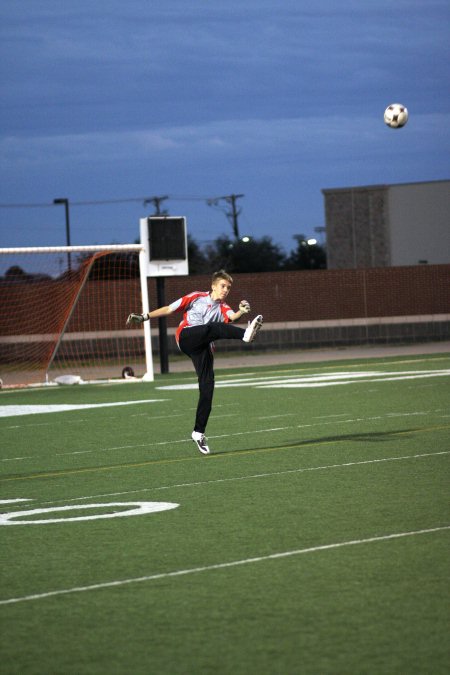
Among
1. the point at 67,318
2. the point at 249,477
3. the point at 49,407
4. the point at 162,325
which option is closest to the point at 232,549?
the point at 249,477

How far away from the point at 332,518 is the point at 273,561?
1.42 metres

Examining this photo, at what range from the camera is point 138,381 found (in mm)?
27141

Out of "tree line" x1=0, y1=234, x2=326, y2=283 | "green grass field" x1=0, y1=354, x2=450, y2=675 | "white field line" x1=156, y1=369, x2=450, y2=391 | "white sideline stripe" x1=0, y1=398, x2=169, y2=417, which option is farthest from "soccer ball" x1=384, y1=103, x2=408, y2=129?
"tree line" x1=0, y1=234, x2=326, y2=283

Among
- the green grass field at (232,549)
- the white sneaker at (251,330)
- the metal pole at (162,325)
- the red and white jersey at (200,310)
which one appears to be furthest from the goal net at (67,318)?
the white sneaker at (251,330)

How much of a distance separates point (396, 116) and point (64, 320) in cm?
836

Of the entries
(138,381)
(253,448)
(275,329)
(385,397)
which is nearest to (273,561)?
(253,448)

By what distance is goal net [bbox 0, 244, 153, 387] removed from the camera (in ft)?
90.7

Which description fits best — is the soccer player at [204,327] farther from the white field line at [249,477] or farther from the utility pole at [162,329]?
the utility pole at [162,329]

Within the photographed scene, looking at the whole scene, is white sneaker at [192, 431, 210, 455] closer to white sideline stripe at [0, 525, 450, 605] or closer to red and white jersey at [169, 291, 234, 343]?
red and white jersey at [169, 291, 234, 343]

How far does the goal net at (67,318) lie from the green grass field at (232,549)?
1185 centimetres

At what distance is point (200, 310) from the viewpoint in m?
12.9

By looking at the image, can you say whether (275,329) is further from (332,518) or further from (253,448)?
(332,518)

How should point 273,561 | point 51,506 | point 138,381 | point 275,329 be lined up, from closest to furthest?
point 273,561, point 51,506, point 138,381, point 275,329

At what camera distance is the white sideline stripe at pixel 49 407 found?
2006 centimetres
